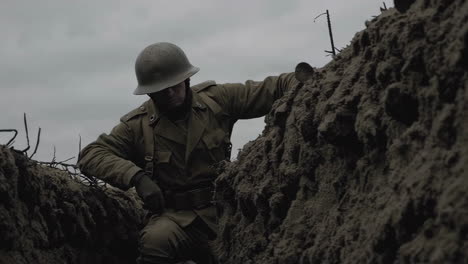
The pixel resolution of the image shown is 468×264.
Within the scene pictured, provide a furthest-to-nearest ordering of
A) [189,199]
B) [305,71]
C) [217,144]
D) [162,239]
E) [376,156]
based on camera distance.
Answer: [217,144] → [189,199] → [162,239] → [305,71] → [376,156]

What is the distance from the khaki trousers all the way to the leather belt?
0.47 ft

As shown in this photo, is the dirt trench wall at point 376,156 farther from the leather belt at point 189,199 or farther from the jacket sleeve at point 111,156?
the jacket sleeve at point 111,156

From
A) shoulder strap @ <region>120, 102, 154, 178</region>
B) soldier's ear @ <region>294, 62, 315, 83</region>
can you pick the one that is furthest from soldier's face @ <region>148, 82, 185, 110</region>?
soldier's ear @ <region>294, 62, 315, 83</region>

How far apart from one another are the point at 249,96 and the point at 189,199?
1.06m

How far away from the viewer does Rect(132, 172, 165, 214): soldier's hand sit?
20.0ft

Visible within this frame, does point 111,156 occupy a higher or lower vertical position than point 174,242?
higher

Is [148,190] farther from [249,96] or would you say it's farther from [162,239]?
[249,96]

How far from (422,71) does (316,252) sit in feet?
3.69

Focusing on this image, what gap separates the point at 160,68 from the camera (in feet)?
21.3

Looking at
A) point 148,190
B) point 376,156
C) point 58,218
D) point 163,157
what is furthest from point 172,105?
point 376,156

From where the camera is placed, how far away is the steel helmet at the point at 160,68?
254 inches

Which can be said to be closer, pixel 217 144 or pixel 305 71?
pixel 305 71

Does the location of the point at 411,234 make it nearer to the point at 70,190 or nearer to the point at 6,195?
the point at 6,195

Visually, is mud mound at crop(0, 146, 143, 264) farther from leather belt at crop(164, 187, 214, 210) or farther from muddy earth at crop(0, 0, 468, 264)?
leather belt at crop(164, 187, 214, 210)
